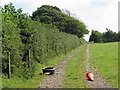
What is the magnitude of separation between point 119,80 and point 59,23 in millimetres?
57781

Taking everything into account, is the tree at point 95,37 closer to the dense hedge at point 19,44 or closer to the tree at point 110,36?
the tree at point 110,36

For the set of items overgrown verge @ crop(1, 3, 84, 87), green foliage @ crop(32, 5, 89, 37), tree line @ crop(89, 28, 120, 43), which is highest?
green foliage @ crop(32, 5, 89, 37)

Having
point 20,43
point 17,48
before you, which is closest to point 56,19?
point 20,43

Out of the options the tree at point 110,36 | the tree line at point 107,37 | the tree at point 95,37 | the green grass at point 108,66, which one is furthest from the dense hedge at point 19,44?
the tree at point 95,37

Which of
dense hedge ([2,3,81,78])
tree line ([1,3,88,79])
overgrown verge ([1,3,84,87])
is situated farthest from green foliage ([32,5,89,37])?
overgrown verge ([1,3,84,87])

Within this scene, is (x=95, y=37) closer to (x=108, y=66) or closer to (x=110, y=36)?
(x=110, y=36)

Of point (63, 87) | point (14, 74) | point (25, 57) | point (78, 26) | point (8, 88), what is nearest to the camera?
point (8, 88)

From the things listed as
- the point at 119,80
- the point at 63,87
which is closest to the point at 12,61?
the point at 63,87

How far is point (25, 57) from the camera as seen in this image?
36.4 ft

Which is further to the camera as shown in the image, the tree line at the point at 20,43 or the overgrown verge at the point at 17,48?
the tree line at the point at 20,43

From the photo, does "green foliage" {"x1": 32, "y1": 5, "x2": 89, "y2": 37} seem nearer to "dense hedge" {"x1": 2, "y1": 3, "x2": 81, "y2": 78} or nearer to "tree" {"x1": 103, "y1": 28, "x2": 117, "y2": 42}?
"tree" {"x1": 103, "y1": 28, "x2": 117, "y2": 42}

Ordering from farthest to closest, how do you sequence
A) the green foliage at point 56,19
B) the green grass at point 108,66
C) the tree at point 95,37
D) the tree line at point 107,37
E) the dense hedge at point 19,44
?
the tree at point 95,37, the tree line at point 107,37, the green foliage at point 56,19, the green grass at point 108,66, the dense hedge at point 19,44

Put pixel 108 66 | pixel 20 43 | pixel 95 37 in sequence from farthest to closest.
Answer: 1. pixel 95 37
2. pixel 108 66
3. pixel 20 43

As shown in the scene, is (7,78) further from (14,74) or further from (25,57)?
(25,57)
